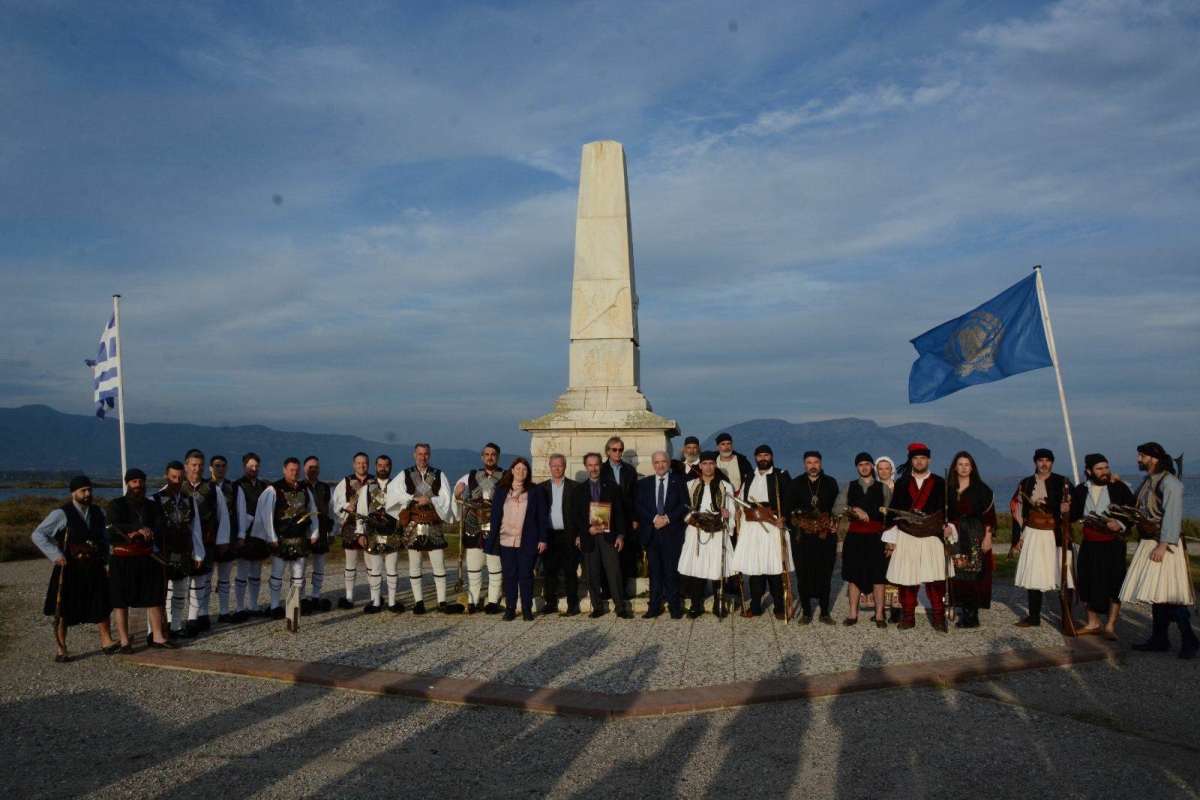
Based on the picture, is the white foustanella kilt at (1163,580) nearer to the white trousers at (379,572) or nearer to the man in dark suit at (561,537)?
the man in dark suit at (561,537)

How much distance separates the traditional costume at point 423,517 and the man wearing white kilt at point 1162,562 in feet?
21.4

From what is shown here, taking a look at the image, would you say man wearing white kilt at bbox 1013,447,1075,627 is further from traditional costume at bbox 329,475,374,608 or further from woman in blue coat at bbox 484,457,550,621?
traditional costume at bbox 329,475,374,608

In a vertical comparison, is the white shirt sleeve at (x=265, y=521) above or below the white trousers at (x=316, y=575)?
above

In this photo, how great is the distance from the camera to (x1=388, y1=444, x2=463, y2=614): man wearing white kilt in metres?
9.12

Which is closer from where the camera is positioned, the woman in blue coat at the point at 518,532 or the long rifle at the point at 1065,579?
the long rifle at the point at 1065,579

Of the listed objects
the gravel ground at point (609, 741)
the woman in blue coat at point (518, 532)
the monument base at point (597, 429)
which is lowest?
the gravel ground at point (609, 741)

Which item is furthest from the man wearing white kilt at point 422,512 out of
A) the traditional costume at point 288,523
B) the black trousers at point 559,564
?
the black trousers at point 559,564

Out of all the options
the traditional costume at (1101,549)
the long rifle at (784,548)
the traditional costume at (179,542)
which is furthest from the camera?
the long rifle at (784,548)

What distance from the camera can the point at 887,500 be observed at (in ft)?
27.3

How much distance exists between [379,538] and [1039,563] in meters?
6.60

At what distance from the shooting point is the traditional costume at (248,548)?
8.80m

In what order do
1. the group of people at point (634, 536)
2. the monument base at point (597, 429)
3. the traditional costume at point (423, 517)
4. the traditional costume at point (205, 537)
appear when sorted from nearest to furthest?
1. the group of people at point (634, 536)
2. the traditional costume at point (205, 537)
3. the traditional costume at point (423, 517)
4. the monument base at point (597, 429)

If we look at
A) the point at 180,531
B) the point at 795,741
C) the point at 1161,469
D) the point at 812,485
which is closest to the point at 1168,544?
the point at 1161,469

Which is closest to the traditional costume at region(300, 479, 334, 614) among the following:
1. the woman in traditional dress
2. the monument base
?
the monument base
